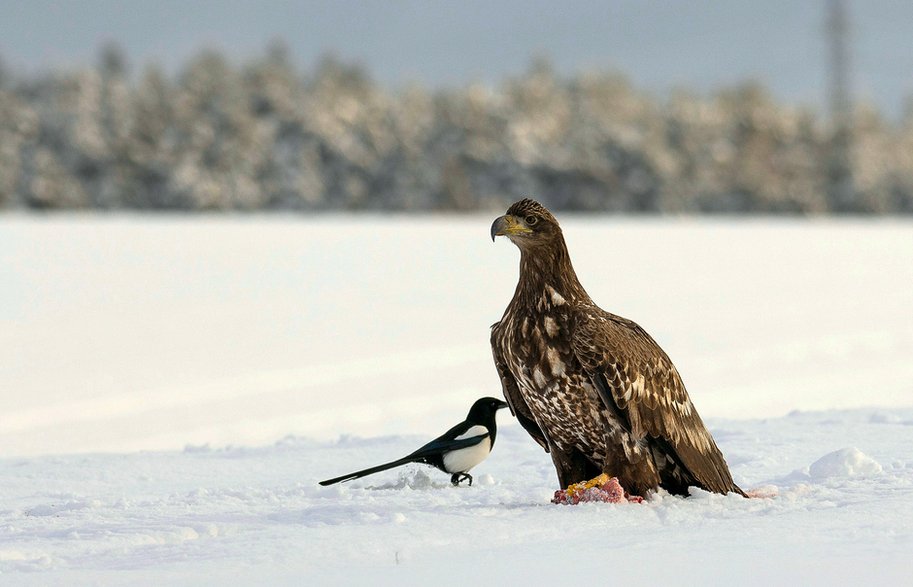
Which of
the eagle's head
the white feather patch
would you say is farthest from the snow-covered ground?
the eagle's head

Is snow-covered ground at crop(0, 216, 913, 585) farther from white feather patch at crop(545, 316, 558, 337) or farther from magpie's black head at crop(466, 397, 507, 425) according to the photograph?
white feather patch at crop(545, 316, 558, 337)

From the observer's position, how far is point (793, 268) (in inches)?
819

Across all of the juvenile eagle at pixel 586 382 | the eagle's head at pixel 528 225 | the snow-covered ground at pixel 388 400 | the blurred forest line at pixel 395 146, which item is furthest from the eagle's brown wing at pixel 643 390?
the blurred forest line at pixel 395 146

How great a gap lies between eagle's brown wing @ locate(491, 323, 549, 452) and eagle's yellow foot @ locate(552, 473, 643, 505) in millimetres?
328

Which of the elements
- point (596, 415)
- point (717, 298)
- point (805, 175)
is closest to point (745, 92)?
point (805, 175)

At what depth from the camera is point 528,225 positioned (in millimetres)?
4379

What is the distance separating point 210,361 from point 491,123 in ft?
98.9

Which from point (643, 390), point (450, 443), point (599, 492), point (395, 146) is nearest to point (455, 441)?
point (450, 443)

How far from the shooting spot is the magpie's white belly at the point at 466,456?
17.3 ft

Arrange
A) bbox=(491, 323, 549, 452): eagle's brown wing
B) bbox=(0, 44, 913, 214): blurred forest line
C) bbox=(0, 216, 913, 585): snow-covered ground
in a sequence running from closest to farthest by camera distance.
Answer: bbox=(0, 216, 913, 585): snow-covered ground < bbox=(491, 323, 549, 452): eagle's brown wing < bbox=(0, 44, 913, 214): blurred forest line

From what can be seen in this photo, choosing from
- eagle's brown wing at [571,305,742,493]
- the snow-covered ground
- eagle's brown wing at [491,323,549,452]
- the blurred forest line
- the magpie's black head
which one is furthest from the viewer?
the blurred forest line

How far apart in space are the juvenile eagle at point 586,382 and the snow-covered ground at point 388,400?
0.21m

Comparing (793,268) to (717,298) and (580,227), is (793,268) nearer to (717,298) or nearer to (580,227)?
(717,298)

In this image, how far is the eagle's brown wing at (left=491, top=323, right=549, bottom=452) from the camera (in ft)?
14.6
